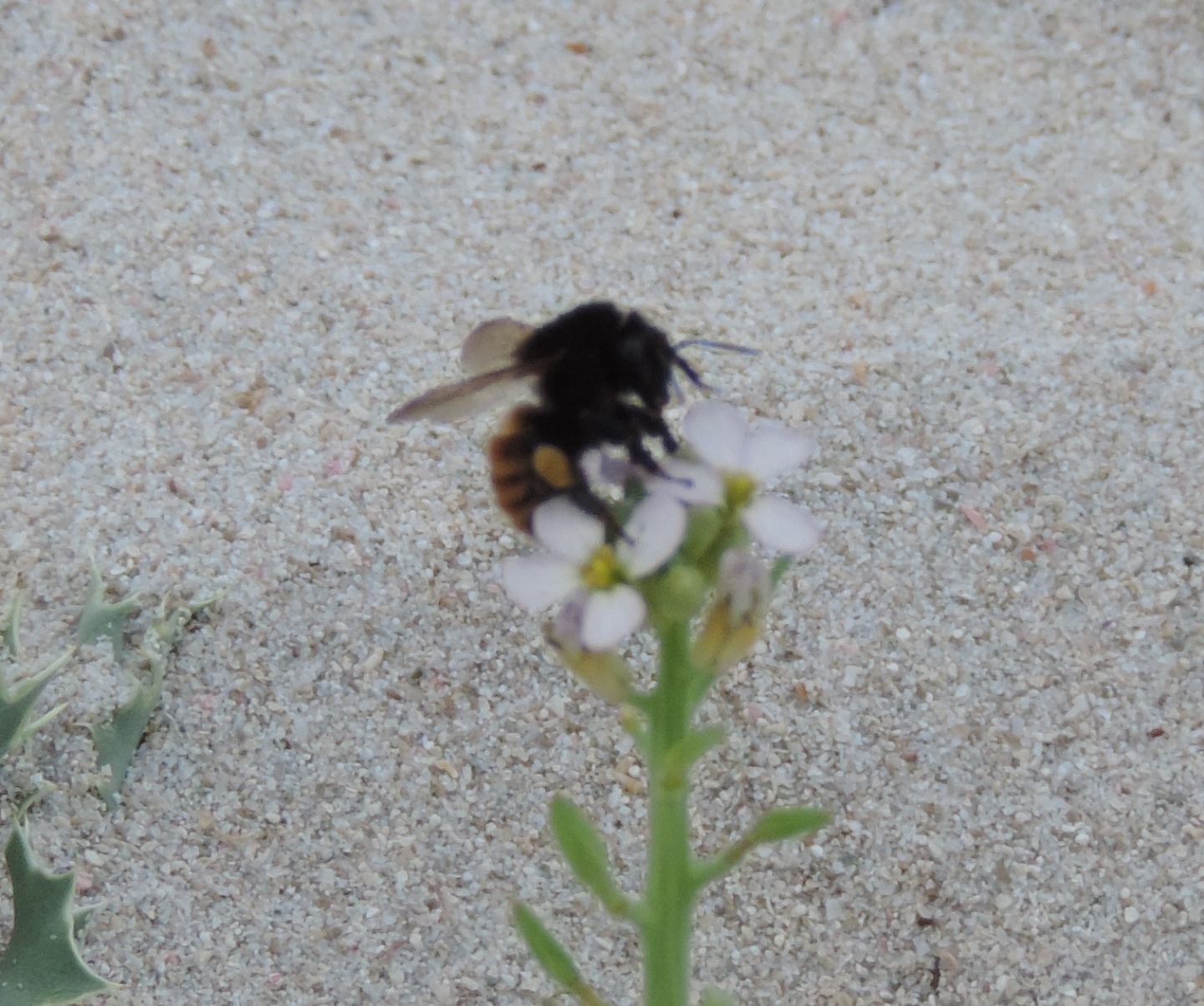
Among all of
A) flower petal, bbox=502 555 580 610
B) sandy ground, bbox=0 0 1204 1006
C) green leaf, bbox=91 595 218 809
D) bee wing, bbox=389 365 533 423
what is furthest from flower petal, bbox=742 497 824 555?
green leaf, bbox=91 595 218 809

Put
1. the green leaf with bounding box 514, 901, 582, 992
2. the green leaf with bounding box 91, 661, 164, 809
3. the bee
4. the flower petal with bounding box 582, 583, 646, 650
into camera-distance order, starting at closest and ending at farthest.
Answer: the flower petal with bounding box 582, 583, 646, 650
the green leaf with bounding box 514, 901, 582, 992
the bee
the green leaf with bounding box 91, 661, 164, 809

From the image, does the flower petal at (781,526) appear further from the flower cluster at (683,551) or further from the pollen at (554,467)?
the pollen at (554,467)

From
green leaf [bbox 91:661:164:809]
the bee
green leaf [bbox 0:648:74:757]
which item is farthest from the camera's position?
green leaf [bbox 91:661:164:809]

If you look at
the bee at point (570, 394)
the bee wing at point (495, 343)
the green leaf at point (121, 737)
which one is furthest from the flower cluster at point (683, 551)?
the green leaf at point (121, 737)

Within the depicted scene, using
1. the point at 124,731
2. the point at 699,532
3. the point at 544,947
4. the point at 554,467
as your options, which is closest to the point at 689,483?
the point at 699,532

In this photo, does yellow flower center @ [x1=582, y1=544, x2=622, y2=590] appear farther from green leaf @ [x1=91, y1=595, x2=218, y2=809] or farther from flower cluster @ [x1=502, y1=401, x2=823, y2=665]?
green leaf @ [x1=91, y1=595, x2=218, y2=809]

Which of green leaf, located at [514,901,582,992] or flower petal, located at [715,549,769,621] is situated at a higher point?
flower petal, located at [715,549,769,621]
